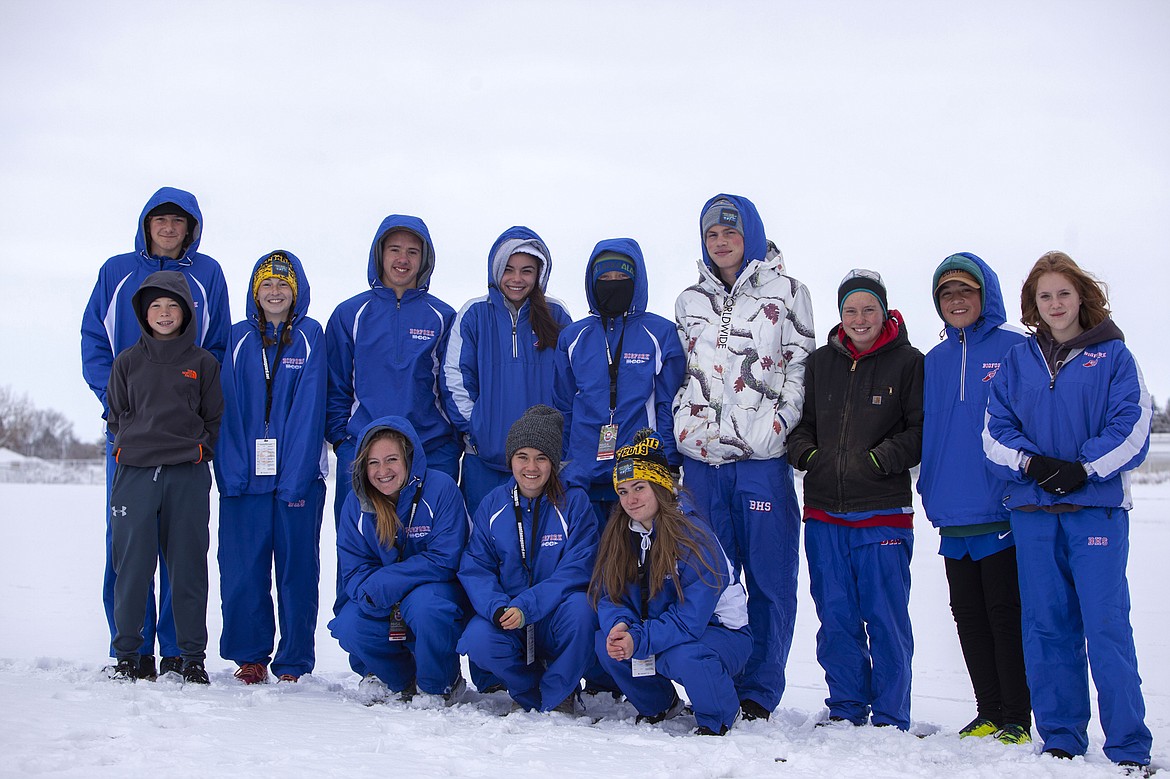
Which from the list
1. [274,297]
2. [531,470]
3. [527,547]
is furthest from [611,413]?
[274,297]

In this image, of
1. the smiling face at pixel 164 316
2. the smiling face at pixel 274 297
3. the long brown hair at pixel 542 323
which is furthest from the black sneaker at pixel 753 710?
the smiling face at pixel 164 316

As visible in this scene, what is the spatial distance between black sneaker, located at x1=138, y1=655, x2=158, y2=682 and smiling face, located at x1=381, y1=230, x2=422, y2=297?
2333 mm

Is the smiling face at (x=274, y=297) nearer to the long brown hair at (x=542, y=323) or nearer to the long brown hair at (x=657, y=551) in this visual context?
the long brown hair at (x=542, y=323)

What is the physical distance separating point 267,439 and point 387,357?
2.59ft

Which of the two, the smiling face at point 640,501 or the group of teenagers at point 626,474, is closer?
the group of teenagers at point 626,474

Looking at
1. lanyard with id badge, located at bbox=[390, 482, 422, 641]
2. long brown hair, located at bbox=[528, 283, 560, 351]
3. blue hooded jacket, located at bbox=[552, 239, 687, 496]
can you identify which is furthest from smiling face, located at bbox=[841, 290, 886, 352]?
lanyard with id badge, located at bbox=[390, 482, 422, 641]

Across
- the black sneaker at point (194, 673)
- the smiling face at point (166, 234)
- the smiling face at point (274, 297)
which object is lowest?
the black sneaker at point (194, 673)

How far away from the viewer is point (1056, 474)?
388 cm

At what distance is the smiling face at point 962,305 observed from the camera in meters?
4.60

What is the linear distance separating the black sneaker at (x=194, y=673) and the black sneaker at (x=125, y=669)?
0.22 meters

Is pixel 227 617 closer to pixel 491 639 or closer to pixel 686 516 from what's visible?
pixel 491 639

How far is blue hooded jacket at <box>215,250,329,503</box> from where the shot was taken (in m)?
5.15

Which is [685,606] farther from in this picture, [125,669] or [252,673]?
[125,669]

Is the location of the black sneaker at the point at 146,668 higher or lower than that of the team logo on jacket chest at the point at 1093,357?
lower
